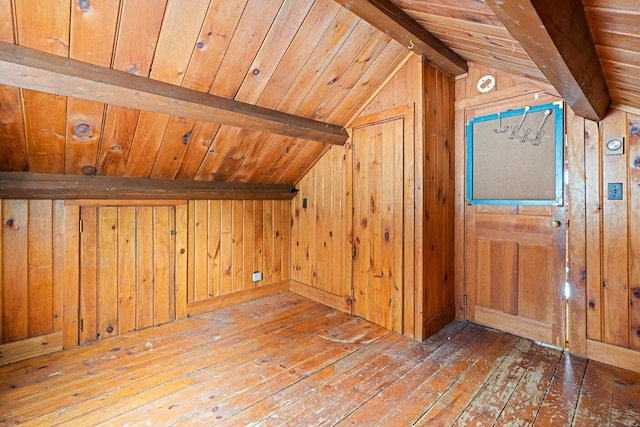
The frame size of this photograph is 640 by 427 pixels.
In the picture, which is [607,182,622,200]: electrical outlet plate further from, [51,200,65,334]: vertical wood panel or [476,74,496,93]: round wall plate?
[51,200,65,334]: vertical wood panel

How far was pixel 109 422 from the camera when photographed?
1567mm

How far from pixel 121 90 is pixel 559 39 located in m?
1.99

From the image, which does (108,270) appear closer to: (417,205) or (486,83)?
(417,205)

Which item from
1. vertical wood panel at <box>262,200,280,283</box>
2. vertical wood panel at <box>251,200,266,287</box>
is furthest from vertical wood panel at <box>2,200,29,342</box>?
vertical wood panel at <box>262,200,280,283</box>

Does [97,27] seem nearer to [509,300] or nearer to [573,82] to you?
[573,82]

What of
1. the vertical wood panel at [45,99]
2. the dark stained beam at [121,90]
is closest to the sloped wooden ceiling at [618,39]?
the dark stained beam at [121,90]

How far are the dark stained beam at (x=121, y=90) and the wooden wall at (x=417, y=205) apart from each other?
2.88 feet

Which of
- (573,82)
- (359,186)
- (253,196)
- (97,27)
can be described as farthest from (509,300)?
(97,27)

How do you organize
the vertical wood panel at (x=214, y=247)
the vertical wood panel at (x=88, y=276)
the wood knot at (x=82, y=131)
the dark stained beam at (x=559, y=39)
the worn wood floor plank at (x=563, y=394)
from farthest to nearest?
1. the vertical wood panel at (x=214, y=247)
2. the vertical wood panel at (x=88, y=276)
3. the wood knot at (x=82, y=131)
4. the worn wood floor plank at (x=563, y=394)
5. the dark stained beam at (x=559, y=39)

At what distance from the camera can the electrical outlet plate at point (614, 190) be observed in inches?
81.1

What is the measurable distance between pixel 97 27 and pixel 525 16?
5.81 feet

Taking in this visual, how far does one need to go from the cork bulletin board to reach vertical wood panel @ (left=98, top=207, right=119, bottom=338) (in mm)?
3011

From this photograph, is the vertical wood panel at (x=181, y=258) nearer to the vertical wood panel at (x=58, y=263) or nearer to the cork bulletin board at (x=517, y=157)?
the vertical wood panel at (x=58, y=263)

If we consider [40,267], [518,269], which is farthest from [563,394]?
[40,267]
